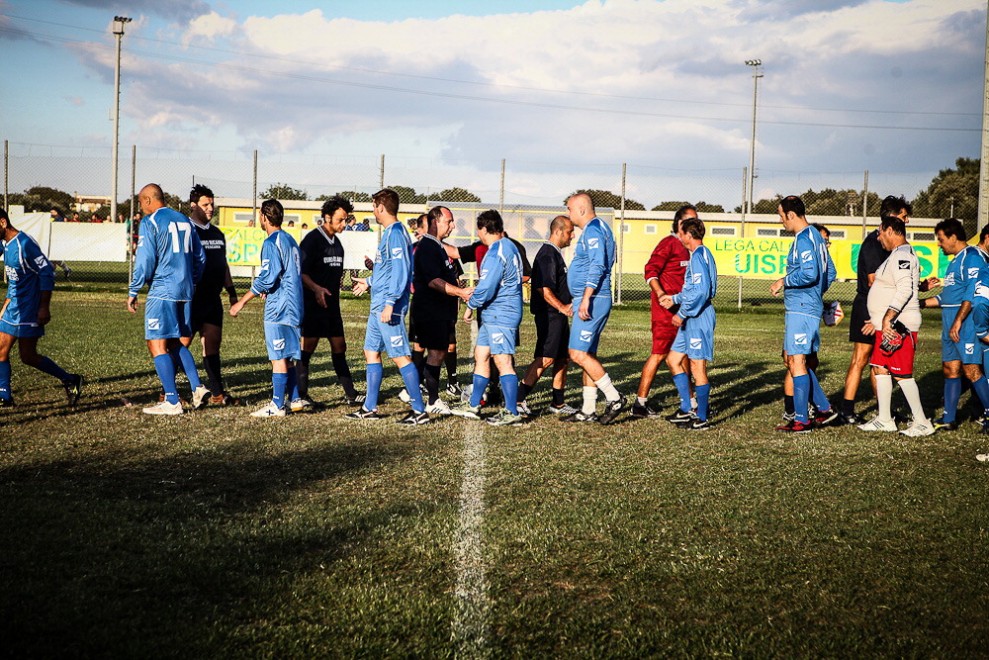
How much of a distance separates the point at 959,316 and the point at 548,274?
3.91 metres

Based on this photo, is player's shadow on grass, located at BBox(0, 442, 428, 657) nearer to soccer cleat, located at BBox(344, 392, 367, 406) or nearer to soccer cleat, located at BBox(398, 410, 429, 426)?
soccer cleat, located at BBox(398, 410, 429, 426)

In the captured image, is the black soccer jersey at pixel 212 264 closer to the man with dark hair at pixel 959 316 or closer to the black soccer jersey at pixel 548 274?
the black soccer jersey at pixel 548 274

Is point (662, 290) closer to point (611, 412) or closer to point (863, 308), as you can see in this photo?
point (611, 412)

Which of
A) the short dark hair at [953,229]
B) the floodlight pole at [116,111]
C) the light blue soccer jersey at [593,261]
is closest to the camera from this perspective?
the light blue soccer jersey at [593,261]

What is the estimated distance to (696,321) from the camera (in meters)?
7.98

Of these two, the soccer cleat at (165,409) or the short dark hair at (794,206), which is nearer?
the short dark hair at (794,206)

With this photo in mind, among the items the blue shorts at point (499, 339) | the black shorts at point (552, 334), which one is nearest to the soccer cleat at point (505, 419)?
the blue shorts at point (499, 339)

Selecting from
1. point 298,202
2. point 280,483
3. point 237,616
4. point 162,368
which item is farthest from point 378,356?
point 298,202

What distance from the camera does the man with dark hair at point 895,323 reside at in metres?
7.40

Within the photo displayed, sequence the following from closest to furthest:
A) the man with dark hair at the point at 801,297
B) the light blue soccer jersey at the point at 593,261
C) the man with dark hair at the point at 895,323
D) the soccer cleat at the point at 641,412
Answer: the man with dark hair at the point at 895,323, the man with dark hair at the point at 801,297, the light blue soccer jersey at the point at 593,261, the soccer cleat at the point at 641,412

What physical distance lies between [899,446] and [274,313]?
576 cm

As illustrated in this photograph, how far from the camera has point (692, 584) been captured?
12.7ft

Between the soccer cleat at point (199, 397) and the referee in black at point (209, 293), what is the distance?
0.27 m

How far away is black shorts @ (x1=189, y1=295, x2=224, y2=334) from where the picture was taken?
8.81 meters
